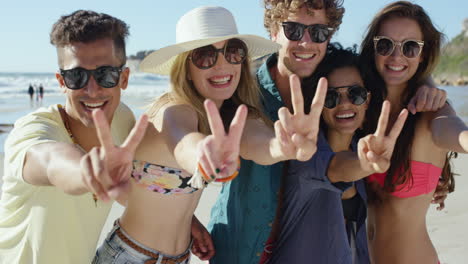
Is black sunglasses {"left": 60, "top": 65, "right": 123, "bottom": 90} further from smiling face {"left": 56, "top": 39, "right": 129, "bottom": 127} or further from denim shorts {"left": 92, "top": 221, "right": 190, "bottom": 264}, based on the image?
denim shorts {"left": 92, "top": 221, "right": 190, "bottom": 264}

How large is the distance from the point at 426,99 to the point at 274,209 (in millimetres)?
1253

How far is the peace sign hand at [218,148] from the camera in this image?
75.8 inches

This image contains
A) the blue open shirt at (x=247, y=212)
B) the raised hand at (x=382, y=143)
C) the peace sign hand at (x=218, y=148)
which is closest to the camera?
the peace sign hand at (x=218, y=148)

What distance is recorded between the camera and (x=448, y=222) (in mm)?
6605

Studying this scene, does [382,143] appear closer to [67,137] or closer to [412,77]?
[412,77]

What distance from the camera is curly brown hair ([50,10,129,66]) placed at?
2588mm

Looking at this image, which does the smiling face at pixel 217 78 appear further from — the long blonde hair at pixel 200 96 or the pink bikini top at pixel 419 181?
the pink bikini top at pixel 419 181

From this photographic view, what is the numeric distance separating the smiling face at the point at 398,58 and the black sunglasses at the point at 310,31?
39 centimetres

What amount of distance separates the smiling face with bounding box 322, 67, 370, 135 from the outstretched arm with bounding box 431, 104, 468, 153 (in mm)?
473

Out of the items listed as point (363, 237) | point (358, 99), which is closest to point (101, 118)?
point (358, 99)

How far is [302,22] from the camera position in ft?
11.4

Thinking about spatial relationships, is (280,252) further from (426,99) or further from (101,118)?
(101,118)

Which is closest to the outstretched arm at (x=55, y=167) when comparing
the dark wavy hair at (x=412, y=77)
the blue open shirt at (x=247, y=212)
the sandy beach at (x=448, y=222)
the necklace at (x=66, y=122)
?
the necklace at (x=66, y=122)

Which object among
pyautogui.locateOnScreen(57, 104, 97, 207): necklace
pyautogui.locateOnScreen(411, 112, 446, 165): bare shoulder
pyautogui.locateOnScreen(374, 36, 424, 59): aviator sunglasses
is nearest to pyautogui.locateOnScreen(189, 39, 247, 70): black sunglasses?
pyautogui.locateOnScreen(57, 104, 97, 207): necklace
